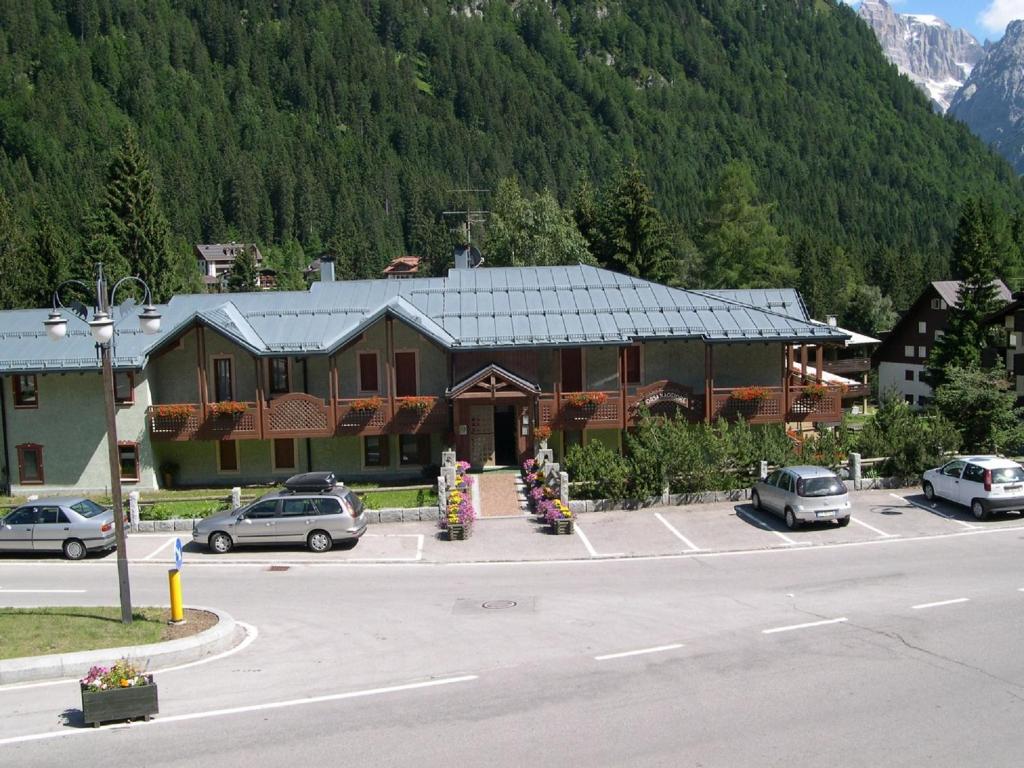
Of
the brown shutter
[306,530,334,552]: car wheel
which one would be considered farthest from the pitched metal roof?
[306,530,334,552]: car wheel

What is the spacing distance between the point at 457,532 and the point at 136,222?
54346 mm

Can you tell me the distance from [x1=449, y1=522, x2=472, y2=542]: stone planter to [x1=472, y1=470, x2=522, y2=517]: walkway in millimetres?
2858

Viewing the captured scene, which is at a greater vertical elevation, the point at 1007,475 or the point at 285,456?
the point at 285,456

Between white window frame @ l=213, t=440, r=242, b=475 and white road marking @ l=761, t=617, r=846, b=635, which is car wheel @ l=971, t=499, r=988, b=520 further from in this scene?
white window frame @ l=213, t=440, r=242, b=475

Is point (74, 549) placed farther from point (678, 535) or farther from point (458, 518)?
point (678, 535)

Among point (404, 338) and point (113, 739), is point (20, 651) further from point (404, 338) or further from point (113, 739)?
point (404, 338)

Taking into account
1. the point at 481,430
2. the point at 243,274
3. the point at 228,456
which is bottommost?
the point at 228,456

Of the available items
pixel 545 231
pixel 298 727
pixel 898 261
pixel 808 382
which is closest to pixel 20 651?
pixel 298 727

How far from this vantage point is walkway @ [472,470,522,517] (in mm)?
29391

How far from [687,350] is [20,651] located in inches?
1037

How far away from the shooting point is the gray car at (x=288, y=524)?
24.9 meters

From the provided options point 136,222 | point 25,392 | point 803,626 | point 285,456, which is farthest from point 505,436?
point 136,222

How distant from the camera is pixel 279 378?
36.3m

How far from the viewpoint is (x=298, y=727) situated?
12.8 m
